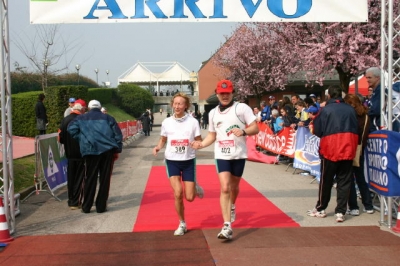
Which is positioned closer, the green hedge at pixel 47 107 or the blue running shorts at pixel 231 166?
the blue running shorts at pixel 231 166

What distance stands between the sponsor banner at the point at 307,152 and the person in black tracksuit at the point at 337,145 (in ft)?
11.5

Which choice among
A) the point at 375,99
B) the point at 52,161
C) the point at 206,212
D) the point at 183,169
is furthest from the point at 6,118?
the point at 375,99

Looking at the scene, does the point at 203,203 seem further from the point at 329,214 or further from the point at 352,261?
the point at 352,261

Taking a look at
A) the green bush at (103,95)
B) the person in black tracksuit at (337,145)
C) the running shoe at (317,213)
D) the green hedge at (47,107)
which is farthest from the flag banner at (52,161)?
the green bush at (103,95)

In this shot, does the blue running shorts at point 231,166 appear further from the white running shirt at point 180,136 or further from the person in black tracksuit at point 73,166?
the person in black tracksuit at point 73,166

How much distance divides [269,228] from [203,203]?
225 centimetres

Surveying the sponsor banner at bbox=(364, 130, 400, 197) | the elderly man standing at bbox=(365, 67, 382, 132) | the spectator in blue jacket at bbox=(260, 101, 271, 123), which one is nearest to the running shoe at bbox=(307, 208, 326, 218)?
the sponsor banner at bbox=(364, 130, 400, 197)

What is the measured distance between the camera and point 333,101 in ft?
24.4

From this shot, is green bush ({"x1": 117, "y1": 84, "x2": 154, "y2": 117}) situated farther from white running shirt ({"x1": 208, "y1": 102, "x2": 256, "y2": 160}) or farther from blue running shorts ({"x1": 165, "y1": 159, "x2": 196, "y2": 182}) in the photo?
white running shirt ({"x1": 208, "y1": 102, "x2": 256, "y2": 160})

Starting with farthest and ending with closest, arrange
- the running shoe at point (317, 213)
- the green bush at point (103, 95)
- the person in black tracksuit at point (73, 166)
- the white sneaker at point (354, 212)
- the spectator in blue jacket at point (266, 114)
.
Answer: the green bush at point (103, 95), the spectator in blue jacket at point (266, 114), the person in black tracksuit at point (73, 166), the white sneaker at point (354, 212), the running shoe at point (317, 213)

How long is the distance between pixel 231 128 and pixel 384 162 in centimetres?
223

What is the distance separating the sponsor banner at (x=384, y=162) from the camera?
6.55 meters

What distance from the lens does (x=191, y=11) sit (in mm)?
7414

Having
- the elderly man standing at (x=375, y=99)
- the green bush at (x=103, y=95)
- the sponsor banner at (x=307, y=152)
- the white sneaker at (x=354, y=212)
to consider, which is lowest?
the white sneaker at (x=354, y=212)
